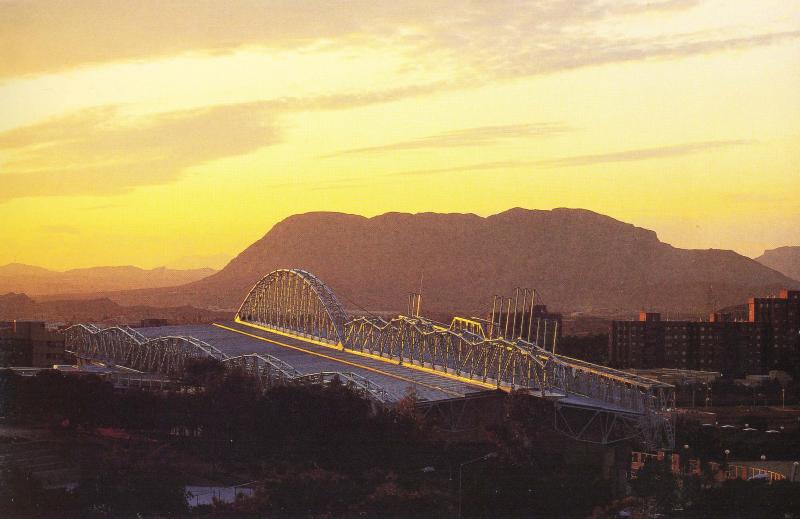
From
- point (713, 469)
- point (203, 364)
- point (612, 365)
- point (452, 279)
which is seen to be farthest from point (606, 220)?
point (713, 469)

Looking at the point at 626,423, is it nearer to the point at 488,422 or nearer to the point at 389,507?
the point at 488,422

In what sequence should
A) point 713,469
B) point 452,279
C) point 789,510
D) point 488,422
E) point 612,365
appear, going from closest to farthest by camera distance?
point 789,510, point 713,469, point 488,422, point 612,365, point 452,279

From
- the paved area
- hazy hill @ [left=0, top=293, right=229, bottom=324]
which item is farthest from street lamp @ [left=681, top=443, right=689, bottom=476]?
hazy hill @ [left=0, top=293, right=229, bottom=324]

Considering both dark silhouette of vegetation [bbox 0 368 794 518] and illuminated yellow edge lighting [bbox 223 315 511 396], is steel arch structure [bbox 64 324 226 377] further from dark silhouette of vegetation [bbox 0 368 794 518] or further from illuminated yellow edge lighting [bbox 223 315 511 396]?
dark silhouette of vegetation [bbox 0 368 794 518]

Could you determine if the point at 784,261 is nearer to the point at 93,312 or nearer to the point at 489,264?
the point at 489,264

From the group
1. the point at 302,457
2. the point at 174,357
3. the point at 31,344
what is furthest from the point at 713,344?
the point at 302,457

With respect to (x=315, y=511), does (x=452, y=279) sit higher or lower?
higher
